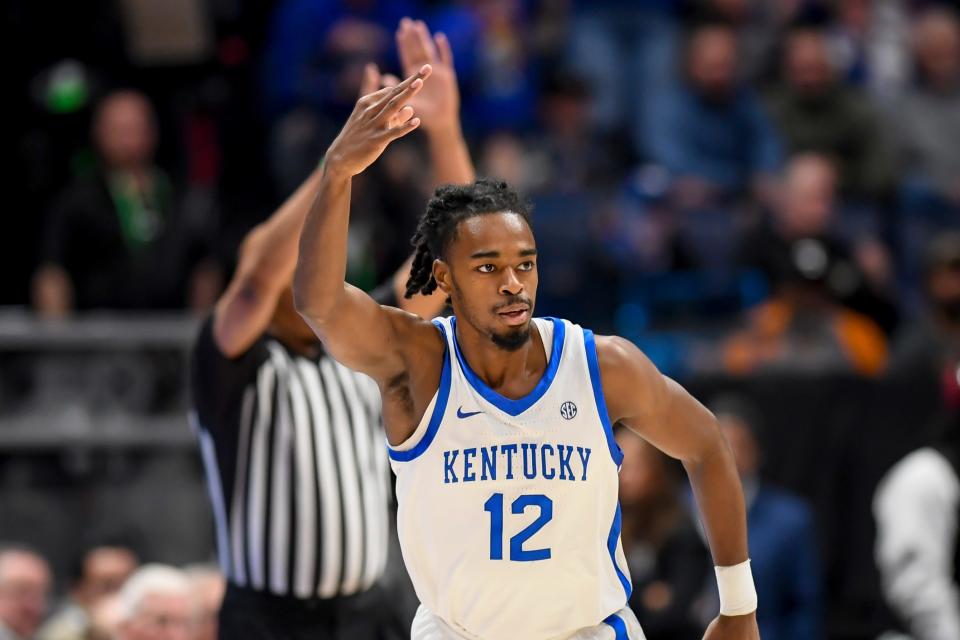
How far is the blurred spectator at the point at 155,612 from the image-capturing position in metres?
6.67

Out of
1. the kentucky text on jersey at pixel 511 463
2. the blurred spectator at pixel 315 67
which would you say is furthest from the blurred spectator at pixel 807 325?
the kentucky text on jersey at pixel 511 463

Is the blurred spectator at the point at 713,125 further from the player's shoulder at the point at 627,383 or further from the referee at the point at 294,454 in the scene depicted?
the player's shoulder at the point at 627,383

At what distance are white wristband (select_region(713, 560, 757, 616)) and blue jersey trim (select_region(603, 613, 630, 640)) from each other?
29 cm

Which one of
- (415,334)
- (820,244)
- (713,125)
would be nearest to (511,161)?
(713,125)

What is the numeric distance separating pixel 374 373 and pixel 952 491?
12.0ft

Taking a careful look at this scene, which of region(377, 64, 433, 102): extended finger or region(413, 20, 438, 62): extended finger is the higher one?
region(413, 20, 438, 62): extended finger

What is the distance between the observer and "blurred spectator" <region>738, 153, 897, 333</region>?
9195 mm

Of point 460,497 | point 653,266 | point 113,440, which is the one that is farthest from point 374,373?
point 653,266

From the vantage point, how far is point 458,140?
18.0 feet

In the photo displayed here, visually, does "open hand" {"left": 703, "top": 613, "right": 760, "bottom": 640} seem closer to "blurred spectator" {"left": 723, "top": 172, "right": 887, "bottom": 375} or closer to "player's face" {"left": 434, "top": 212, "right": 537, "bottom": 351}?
"player's face" {"left": 434, "top": 212, "right": 537, "bottom": 351}

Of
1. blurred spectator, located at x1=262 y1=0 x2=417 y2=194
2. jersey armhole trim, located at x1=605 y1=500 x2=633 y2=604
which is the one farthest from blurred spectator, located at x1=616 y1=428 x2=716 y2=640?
jersey armhole trim, located at x1=605 y1=500 x2=633 y2=604

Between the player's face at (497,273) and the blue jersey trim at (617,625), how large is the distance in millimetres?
796

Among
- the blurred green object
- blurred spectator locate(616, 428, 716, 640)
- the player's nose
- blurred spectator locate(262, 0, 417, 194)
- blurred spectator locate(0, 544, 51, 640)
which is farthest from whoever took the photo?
the blurred green object

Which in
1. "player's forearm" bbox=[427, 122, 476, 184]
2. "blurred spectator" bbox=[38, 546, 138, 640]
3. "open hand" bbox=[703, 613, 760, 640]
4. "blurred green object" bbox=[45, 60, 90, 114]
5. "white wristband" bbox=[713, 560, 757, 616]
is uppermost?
"blurred green object" bbox=[45, 60, 90, 114]
